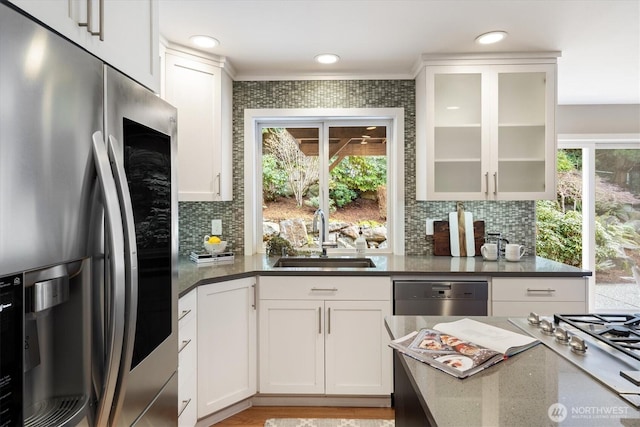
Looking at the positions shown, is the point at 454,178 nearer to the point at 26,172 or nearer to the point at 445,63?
the point at 445,63

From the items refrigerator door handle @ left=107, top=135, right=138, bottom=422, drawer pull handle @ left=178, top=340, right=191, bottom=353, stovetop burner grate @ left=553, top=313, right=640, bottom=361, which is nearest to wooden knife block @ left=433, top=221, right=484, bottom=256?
stovetop burner grate @ left=553, top=313, right=640, bottom=361

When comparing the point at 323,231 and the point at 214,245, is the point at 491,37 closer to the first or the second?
the point at 323,231

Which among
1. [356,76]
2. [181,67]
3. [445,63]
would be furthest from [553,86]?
[181,67]

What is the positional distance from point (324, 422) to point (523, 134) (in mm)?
2407

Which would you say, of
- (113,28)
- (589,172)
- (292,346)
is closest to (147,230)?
(113,28)

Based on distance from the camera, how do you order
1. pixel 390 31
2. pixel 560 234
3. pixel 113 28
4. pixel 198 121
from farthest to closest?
1. pixel 560 234
2. pixel 198 121
3. pixel 390 31
4. pixel 113 28

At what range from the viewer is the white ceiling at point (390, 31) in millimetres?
1924

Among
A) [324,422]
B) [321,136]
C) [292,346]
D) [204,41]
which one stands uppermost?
[204,41]

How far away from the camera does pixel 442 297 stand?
231cm

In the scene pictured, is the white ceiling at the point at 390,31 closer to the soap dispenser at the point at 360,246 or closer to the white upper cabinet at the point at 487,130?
the white upper cabinet at the point at 487,130

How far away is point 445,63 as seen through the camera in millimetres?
2594

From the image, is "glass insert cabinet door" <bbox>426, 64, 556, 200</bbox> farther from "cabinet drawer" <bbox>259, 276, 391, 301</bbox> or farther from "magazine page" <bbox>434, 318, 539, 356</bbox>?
"magazine page" <bbox>434, 318, 539, 356</bbox>

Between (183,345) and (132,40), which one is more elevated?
(132,40)

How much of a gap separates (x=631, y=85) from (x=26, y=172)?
417cm
